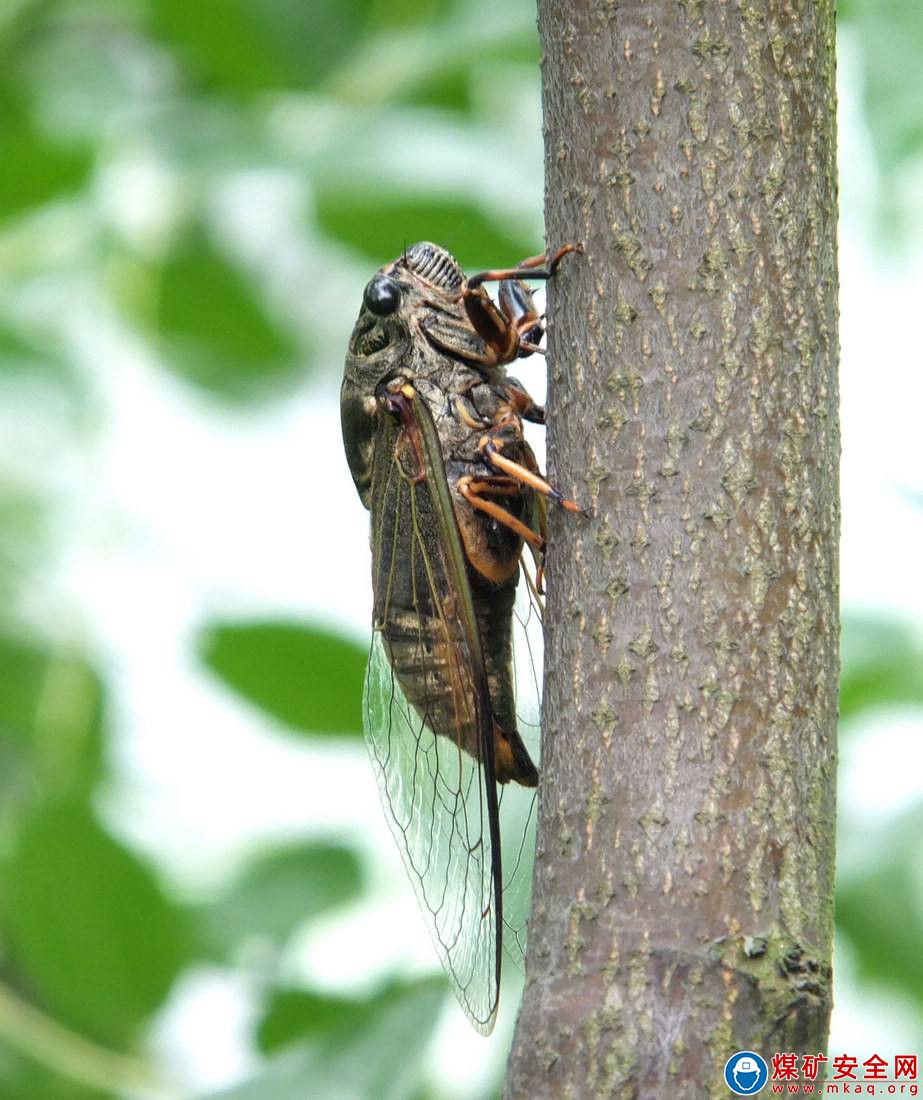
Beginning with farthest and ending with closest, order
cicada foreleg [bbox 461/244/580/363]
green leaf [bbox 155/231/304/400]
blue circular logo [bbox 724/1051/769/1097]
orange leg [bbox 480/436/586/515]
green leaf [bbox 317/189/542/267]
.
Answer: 1. green leaf [bbox 155/231/304/400]
2. green leaf [bbox 317/189/542/267]
3. cicada foreleg [bbox 461/244/580/363]
4. orange leg [bbox 480/436/586/515]
5. blue circular logo [bbox 724/1051/769/1097]

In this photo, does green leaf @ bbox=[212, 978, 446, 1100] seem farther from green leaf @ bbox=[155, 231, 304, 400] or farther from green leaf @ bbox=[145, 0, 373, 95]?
green leaf @ bbox=[145, 0, 373, 95]

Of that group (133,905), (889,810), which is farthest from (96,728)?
(889,810)

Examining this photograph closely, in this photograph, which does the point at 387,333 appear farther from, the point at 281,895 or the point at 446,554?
the point at 281,895

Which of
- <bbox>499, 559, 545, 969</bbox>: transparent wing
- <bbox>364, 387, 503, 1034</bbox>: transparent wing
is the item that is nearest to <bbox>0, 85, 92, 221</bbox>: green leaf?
<bbox>364, 387, 503, 1034</bbox>: transparent wing

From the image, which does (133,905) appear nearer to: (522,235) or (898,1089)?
(898,1089)

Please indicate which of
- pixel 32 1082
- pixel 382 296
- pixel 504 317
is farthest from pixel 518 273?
pixel 32 1082

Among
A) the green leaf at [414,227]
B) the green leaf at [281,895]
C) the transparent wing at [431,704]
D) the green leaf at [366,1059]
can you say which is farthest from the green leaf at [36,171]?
the green leaf at [366,1059]

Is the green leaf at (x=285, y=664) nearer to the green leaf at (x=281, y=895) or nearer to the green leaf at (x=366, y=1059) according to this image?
the green leaf at (x=281, y=895)
